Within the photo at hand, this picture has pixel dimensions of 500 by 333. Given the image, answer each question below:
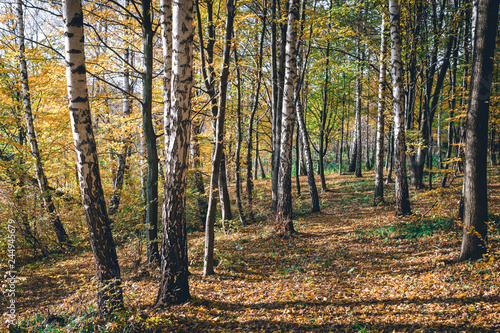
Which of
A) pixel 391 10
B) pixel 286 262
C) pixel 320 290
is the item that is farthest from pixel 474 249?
pixel 391 10

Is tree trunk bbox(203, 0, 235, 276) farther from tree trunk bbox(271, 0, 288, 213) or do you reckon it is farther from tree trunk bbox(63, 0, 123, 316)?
tree trunk bbox(271, 0, 288, 213)

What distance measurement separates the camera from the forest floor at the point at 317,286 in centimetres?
377

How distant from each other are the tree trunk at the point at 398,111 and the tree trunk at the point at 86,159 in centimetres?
774

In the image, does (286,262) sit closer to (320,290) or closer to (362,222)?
(320,290)

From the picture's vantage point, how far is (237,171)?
9.73 m

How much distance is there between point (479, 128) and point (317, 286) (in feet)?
12.6

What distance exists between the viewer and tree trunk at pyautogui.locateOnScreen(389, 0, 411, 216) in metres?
7.59

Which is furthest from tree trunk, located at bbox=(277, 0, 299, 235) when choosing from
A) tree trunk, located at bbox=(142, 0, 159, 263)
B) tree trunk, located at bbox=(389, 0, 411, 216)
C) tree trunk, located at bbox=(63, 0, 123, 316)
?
tree trunk, located at bbox=(63, 0, 123, 316)

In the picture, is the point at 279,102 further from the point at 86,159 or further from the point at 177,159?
the point at 86,159

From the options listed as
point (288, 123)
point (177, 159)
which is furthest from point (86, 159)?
point (288, 123)

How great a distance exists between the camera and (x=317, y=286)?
5.05 metres

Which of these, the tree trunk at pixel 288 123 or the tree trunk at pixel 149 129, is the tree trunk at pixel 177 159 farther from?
the tree trunk at pixel 288 123

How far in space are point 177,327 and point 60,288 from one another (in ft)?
15.1

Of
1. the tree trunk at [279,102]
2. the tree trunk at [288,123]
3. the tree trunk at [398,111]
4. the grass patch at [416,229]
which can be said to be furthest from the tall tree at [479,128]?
the tree trunk at [279,102]
